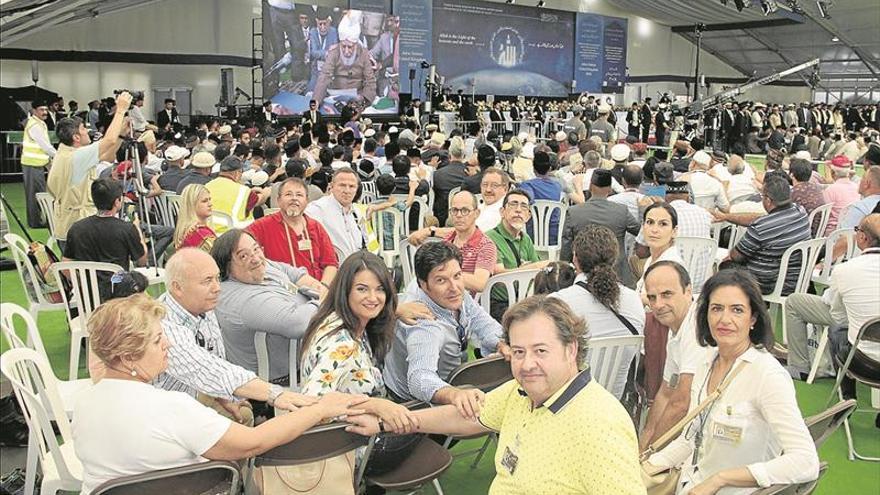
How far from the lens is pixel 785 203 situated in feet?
17.5

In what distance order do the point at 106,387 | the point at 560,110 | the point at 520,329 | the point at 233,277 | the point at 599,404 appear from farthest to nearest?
the point at 560,110 → the point at 233,277 → the point at 106,387 → the point at 520,329 → the point at 599,404

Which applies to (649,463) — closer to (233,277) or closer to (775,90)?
(233,277)

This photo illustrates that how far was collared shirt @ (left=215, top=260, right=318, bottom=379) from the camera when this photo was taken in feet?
11.0

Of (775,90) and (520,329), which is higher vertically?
(775,90)

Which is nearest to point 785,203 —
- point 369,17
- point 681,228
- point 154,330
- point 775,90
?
point 681,228

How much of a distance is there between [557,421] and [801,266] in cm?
401

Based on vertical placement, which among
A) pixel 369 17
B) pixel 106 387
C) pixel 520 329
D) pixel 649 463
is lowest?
pixel 649 463

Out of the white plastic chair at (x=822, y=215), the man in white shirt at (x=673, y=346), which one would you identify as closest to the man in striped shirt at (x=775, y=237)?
the white plastic chair at (x=822, y=215)

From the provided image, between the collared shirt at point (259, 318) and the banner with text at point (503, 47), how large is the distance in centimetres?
2126

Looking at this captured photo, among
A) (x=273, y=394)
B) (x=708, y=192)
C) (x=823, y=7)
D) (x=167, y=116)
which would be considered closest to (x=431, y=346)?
(x=273, y=394)

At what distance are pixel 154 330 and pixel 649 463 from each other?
152 cm

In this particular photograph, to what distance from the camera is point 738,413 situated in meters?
2.32

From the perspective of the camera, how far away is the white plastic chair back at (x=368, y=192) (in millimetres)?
7758

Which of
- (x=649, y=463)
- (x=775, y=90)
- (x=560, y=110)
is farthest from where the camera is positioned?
(x=775, y=90)
